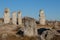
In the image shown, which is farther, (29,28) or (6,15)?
(6,15)

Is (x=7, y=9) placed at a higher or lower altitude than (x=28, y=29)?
higher

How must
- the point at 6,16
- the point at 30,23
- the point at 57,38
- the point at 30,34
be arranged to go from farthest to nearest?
the point at 6,16 → the point at 30,23 → the point at 30,34 → the point at 57,38

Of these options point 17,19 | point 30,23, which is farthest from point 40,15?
point 30,23

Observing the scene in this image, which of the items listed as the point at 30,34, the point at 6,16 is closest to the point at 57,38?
the point at 30,34

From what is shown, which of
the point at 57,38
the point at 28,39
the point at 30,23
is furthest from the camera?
the point at 30,23

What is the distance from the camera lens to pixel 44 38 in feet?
55.5

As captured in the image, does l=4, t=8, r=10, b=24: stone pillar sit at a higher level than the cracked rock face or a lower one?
higher

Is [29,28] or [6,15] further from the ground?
[6,15]

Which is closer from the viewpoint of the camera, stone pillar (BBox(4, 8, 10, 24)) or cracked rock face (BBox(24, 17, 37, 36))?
cracked rock face (BBox(24, 17, 37, 36))

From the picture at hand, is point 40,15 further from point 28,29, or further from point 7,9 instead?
point 28,29

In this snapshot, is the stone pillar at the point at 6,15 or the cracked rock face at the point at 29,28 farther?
the stone pillar at the point at 6,15

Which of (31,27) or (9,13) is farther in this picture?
(9,13)

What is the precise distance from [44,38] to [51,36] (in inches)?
25.8

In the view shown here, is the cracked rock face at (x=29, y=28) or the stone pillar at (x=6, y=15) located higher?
the stone pillar at (x=6, y=15)
